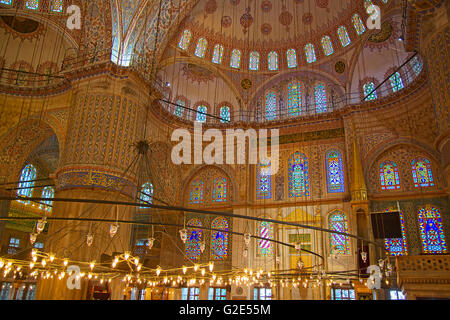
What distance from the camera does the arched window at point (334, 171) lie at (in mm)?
14930

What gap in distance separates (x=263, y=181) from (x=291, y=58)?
636 centimetres

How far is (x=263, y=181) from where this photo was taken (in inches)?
645

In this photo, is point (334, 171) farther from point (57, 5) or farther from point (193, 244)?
point (57, 5)

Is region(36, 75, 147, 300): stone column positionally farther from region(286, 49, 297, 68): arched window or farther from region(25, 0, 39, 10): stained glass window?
region(286, 49, 297, 68): arched window

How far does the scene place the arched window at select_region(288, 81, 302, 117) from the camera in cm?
1685

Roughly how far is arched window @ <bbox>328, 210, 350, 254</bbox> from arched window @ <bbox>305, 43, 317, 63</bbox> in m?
7.48

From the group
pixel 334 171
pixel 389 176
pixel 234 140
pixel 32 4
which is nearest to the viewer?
pixel 32 4

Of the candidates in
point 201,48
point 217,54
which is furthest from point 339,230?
point 201,48

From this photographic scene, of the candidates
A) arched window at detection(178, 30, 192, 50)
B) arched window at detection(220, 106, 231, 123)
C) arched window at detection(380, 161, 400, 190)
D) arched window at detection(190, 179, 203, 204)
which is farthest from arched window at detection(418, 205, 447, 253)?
arched window at detection(178, 30, 192, 50)

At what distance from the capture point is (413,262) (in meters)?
9.57

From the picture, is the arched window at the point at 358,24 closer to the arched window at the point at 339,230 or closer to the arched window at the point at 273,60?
the arched window at the point at 273,60

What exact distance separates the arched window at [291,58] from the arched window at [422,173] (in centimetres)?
723
